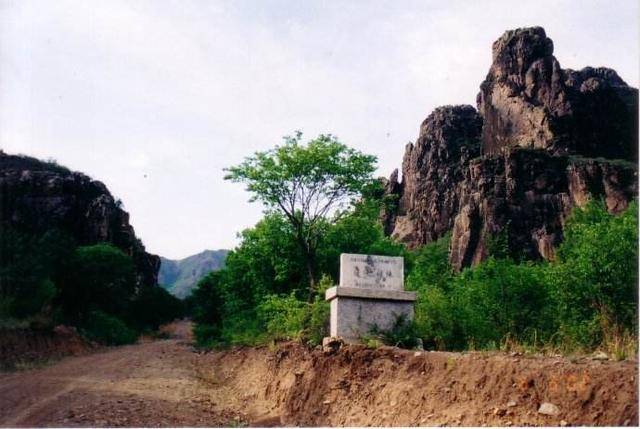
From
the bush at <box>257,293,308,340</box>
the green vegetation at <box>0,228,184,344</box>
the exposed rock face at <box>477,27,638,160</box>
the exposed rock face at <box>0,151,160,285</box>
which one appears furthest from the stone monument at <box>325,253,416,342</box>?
the exposed rock face at <box>477,27,638,160</box>

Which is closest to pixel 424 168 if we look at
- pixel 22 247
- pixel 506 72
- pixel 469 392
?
pixel 506 72

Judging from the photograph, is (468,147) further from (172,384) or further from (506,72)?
(172,384)

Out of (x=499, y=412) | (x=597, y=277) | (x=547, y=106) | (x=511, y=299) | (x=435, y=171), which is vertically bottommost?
(x=499, y=412)

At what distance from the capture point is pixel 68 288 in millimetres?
39062

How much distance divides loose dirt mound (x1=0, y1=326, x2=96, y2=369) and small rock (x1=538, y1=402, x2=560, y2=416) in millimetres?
18220

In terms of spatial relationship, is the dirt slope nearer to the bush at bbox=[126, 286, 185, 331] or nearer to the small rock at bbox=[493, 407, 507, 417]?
the small rock at bbox=[493, 407, 507, 417]

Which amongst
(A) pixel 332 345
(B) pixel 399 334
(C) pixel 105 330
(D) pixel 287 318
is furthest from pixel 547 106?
(A) pixel 332 345

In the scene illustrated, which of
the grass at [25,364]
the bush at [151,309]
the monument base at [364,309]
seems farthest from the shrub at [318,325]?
the bush at [151,309]

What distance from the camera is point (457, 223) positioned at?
95062 millimetres

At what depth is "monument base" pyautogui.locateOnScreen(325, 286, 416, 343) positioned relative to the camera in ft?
37.4

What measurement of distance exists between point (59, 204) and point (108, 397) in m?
48.9

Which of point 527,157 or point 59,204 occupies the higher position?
point 527,157

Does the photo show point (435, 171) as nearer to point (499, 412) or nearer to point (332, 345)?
point (332, 345)

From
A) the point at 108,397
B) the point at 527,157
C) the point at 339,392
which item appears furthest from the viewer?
the point at 527,157
